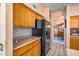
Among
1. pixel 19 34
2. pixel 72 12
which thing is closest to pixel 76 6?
pixel 72 12

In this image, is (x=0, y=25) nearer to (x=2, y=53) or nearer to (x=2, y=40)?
(x=2, y=40)

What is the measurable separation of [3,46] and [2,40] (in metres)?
0.07

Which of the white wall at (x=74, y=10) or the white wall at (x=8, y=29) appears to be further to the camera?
the white wall at (x=74, y=10)

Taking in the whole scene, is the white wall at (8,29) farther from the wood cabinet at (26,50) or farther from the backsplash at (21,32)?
the backsplash at (21,32)

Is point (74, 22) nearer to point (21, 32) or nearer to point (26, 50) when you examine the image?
point (21, 32)

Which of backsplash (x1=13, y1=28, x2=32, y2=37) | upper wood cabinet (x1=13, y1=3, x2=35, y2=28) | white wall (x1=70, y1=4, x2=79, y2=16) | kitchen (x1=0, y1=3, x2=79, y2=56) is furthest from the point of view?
white wall (x1=70, y1=4, x2=79, y2=16)

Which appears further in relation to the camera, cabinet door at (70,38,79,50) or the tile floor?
cabinet door at (70,38,79,50)

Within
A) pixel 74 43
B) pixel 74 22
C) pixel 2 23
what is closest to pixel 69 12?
pixel 74 22

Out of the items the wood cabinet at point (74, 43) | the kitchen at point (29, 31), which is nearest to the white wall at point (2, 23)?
the kitchen at point (29, 31)

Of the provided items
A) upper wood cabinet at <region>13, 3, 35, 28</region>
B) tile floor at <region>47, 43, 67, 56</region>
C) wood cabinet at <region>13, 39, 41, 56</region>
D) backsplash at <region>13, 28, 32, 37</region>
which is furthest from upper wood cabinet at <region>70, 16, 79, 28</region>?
wood cabinet at <region>13, 39, 41, 56</region>

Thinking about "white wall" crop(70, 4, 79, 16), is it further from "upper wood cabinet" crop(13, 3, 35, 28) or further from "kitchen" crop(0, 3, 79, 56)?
"upper wood cabinet" crop(13, 3, 35, 28)

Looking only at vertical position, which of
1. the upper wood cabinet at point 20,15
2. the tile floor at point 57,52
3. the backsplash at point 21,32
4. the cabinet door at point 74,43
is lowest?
the tile floor at point 57,52

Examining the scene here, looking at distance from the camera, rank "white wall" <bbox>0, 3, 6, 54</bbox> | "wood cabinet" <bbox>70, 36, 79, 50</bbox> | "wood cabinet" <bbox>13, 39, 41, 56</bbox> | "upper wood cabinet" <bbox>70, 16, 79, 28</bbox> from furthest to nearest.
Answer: "upper wood cabinet" <bbox>70, 16, 79, 28</bbox> < "wood cabinet" <bbox>70, 36, 79, 50</bbox> < "wood cabinet" <bbox>13, 39, 41, 56</bbox> < "white wall" <bbox>0, 3, 6, 54</bbox>

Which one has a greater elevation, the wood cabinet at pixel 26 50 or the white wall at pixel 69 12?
the white wall at pixel 69 12
